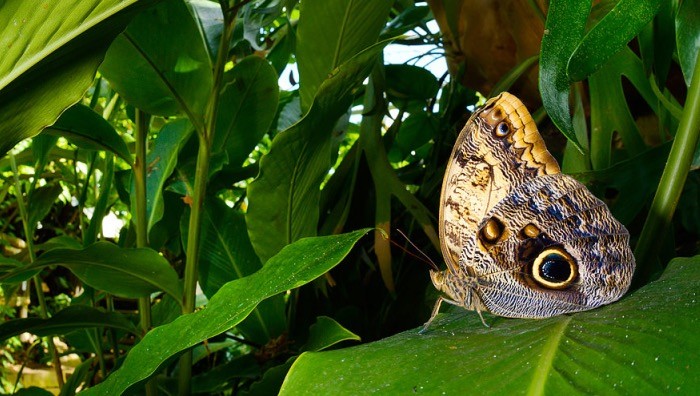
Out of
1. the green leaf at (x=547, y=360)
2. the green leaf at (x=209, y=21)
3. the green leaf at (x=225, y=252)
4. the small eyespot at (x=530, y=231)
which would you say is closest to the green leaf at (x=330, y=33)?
the green leaf at (x=209, y=21)

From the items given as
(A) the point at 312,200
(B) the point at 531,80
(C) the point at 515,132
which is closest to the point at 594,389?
(C) the point at 515,132

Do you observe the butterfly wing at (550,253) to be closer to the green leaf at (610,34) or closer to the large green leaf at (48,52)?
the green leaf at (610,34)

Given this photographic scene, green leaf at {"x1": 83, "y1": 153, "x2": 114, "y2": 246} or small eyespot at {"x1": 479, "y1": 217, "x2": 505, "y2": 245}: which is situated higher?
green leaf at {"x1": 83, "y1": 153, "x2": 114, "y2": 246}

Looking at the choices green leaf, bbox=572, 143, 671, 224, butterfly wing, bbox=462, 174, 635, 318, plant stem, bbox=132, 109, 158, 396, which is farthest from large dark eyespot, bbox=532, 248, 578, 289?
plant stem, bbox=132, 109, 158, 396

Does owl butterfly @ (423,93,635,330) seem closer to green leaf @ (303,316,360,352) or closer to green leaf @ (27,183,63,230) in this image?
green leaf @ (303,316,360,352)

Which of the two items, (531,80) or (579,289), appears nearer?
(579,289)

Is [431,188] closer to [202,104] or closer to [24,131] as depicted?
[202,104]
